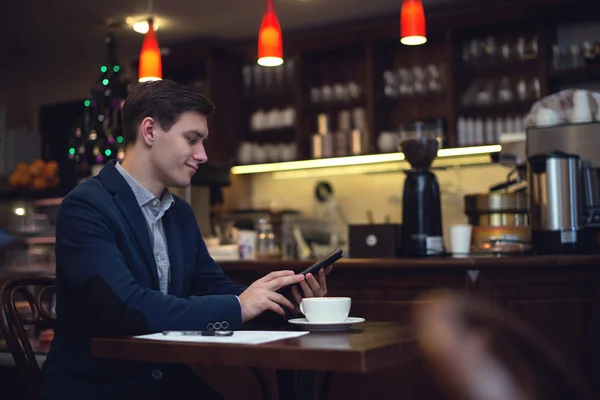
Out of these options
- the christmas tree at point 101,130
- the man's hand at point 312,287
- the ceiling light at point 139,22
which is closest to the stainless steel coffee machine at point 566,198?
the man's hand at point 312,287

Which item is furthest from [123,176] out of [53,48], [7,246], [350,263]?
[53,48]

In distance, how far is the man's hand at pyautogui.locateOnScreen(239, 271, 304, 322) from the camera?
1.73 meters

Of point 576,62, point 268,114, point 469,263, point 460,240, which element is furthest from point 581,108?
point 268,114

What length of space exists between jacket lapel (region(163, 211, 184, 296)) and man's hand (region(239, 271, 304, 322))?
274 millimetres

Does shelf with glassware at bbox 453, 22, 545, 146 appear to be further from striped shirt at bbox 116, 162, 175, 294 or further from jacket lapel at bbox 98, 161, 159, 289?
jacket lapel at bbox 98, 161, 159, 289

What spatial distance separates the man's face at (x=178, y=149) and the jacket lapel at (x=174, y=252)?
0.38ft

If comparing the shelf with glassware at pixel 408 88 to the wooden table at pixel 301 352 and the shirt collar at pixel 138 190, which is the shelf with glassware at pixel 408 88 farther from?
the wooden table at pixel 301 352

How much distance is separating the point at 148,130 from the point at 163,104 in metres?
0.08

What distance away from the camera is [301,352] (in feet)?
4.34

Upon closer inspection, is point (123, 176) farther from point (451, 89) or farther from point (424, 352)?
point (451, 89)

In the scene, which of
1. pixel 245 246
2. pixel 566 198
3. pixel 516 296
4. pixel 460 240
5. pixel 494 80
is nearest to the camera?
pixel 516 296

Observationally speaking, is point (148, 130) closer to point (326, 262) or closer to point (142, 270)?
point (142, 270)

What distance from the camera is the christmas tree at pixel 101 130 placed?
5.19 meters

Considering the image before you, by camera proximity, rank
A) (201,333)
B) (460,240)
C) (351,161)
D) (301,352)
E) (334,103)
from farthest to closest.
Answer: (334,103), (351,161), (460,240), (201,333), (301,352)
